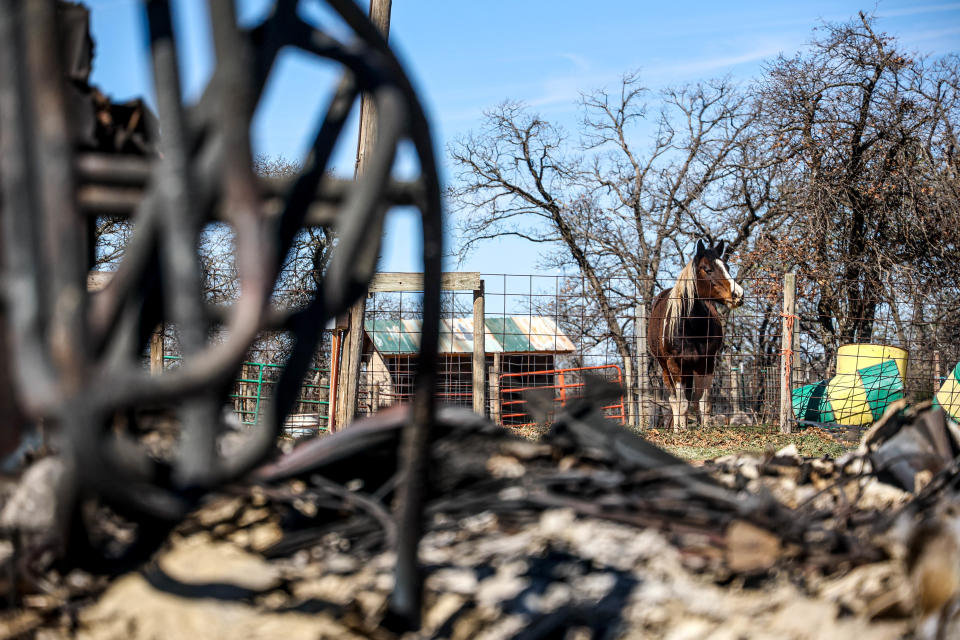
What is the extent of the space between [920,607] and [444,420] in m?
1.02

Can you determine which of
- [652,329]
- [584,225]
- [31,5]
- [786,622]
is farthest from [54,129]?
[584,225]

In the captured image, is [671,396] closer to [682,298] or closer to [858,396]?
[682,298]

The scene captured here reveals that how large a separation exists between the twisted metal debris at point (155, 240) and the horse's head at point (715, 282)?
9287 millimetres

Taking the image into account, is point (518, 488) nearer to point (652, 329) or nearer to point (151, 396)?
point (151, 396)

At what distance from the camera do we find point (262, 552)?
1.75 metres

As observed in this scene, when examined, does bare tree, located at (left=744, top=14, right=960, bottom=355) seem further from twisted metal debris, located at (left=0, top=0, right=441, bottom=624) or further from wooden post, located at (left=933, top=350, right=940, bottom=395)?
twisted metal debris, located at (left=0, top=0, right=441, bottom=624)

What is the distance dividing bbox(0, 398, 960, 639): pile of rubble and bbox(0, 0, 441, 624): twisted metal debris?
11.2 inches

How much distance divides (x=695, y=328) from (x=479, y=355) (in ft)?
11.8

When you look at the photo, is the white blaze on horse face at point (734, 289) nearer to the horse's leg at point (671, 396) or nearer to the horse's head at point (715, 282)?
the horse's head at point (715, 282)

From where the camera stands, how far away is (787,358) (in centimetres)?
923

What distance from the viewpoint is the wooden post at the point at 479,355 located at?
7820 mm

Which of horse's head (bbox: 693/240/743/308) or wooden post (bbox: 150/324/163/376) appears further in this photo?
horse's head (bbox: 693/240/743/308)

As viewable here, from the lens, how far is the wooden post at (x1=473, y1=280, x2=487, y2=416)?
7.82 m

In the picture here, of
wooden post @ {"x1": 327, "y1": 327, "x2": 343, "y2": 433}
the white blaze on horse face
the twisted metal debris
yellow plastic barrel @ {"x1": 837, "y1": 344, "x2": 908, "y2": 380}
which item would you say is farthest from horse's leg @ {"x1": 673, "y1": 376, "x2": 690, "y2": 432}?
the twisted metal debris
